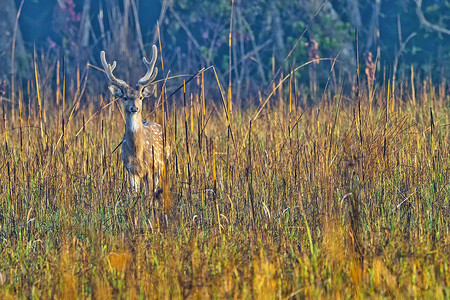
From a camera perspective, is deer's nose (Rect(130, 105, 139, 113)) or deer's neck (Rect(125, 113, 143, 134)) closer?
deer's nose (Rect(130, 105, 139, 113))

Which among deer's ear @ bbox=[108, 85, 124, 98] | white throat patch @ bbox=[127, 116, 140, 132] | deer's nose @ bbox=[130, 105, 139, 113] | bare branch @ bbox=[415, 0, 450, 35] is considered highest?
bare branch @ bbox=[415, 0, 450, 35]

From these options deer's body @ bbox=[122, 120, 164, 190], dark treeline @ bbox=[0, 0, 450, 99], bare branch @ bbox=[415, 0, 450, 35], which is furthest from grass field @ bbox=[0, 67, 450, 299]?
bare branch @ bbox=[415, 0, 450, 35]

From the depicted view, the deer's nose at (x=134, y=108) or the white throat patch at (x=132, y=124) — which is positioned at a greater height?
the deer's nose at (x=134, y=108)

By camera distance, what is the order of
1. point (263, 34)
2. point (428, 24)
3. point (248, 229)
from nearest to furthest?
point (248, 229), point (428, 24), point (263, 34)

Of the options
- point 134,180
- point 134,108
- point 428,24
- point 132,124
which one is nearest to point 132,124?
point 132,124

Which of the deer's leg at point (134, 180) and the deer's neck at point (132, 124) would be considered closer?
the deer's leg at point (134, 180)

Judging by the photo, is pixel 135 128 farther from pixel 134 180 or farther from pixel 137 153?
pixel 134 180

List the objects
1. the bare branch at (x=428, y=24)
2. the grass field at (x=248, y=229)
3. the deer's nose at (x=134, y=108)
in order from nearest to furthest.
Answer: the grass field at (x=248, y=229), the deer's nose at (x=134, y=108), the bare branch at (x=428, y=24)

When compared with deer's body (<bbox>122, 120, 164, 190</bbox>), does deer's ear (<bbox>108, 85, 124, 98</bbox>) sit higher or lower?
higher

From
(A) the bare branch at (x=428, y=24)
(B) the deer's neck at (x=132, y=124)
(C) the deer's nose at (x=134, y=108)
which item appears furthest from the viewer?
(A) the bare branch at (x=428, y=24)

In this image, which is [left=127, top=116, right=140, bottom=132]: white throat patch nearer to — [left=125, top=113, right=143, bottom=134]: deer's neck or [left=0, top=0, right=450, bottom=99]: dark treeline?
[left=125, top=113, right=143, bottom=134]: deer's neck

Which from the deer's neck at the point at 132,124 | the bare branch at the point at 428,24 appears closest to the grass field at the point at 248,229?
the deer's neck at the point at 132,124

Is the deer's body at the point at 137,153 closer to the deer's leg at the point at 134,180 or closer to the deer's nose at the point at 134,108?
the deer's leg at the point at 134,180

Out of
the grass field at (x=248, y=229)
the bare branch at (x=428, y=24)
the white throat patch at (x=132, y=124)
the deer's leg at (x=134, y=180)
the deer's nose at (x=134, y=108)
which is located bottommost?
the deer's leg at (x=134, y=180)
